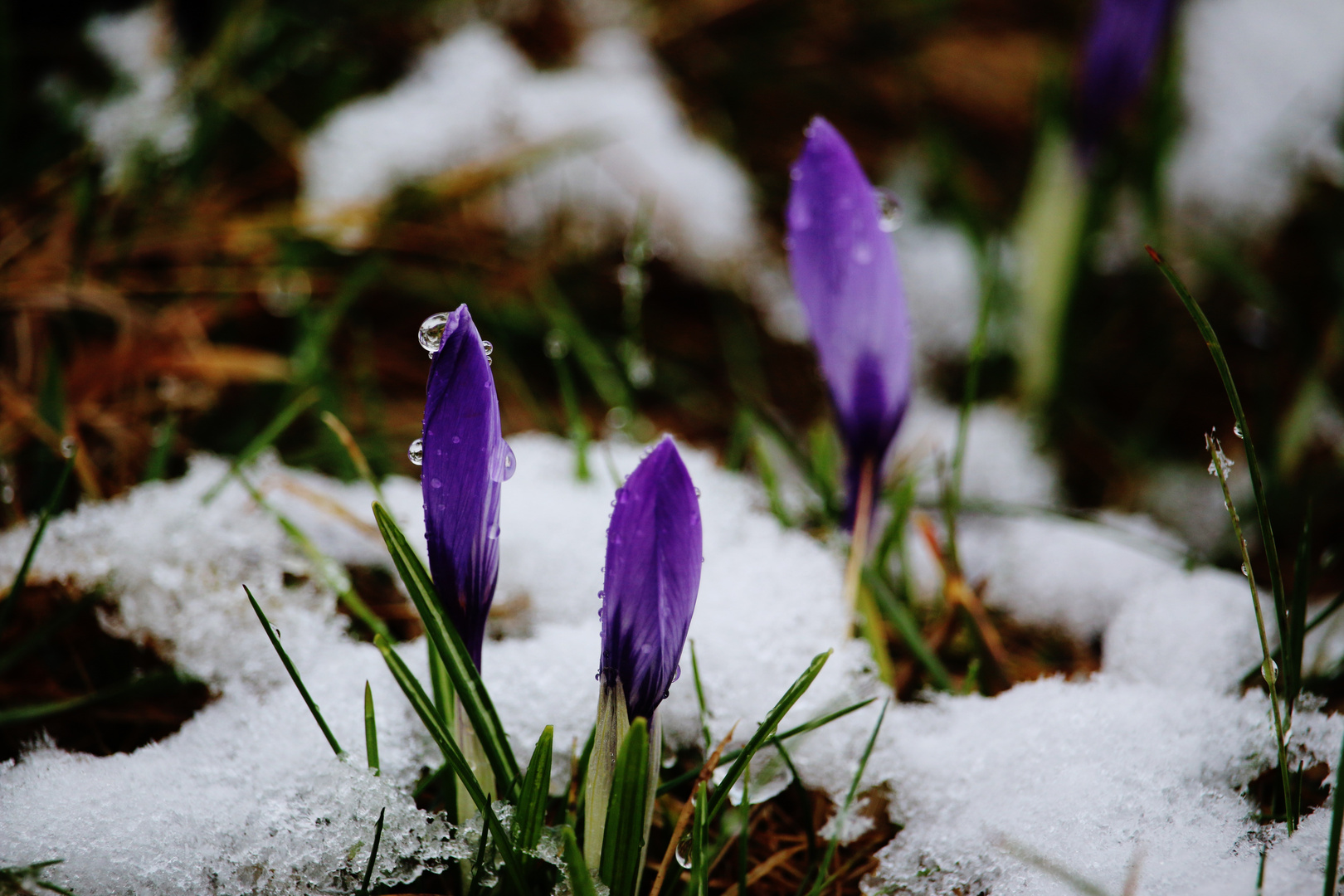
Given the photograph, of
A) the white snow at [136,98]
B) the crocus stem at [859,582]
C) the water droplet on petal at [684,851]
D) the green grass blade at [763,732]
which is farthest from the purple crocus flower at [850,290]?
the white snow at [136,98]

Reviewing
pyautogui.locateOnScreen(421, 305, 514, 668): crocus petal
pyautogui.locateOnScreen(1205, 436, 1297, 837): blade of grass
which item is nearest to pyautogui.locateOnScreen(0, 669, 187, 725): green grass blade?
pyautogui.locateOnScreen(421, 305, 514, 668): crocus petal

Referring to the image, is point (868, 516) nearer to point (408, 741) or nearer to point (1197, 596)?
point (1197, 596)

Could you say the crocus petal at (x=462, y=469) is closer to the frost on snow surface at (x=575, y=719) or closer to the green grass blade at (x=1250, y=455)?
the frost on snow surface at (x=575, y=719)

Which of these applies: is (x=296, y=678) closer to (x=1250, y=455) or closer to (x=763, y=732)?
(x=763, y=732)

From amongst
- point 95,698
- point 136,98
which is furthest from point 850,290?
point 136,98

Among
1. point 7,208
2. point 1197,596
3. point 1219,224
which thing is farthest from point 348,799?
point 1219,224
